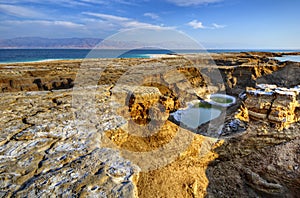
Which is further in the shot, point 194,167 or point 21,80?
point 21,80

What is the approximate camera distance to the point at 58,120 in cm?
317

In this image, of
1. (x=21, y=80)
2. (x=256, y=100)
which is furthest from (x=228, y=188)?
(x=21, y=80)

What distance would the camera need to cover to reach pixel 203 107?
16.7 meters

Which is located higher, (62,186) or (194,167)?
(62,186)

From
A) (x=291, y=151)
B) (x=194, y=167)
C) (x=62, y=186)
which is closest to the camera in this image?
(x=62, y=186)

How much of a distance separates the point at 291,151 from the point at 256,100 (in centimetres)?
373

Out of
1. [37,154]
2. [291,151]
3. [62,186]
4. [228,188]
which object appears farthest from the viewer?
[291,151]

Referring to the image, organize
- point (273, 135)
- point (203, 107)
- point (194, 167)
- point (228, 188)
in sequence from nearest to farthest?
point (194, 167) < point (228, 188) < point (273, 135) < point (203, 107)

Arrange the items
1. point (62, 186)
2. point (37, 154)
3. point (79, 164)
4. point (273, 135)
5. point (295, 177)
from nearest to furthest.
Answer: point (62, 186) < point (79, 164) < point (37, 154) < point (295, 177) < point (273, 135)

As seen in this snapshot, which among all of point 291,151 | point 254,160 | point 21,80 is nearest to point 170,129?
point 254,160

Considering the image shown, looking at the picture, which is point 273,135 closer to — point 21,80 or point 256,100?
point 256,100

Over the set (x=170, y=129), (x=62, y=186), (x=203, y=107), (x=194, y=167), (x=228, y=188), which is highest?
(x=62, y=186)

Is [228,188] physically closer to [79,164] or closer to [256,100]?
[79,164]

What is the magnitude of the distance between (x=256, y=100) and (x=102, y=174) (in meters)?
10.4
